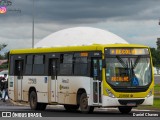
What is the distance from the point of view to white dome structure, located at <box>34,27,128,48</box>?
56.6 meters

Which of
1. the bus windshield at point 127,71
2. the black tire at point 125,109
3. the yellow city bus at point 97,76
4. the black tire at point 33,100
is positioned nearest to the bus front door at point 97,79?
the yellow city bus at point 97,76

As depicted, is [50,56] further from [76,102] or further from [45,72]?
[76,102]

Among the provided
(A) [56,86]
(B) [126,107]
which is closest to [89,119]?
(B) [126,107]

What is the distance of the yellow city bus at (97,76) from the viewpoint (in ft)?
87.0

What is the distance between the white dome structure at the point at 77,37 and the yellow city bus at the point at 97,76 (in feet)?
76.7

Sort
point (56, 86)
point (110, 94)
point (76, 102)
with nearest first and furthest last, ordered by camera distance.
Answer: point (110, 94) < point (76, 102) < point (56, 86)

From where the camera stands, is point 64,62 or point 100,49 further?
point 64,62

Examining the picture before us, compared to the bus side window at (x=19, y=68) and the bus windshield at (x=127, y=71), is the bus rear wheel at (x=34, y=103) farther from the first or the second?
the bus windshield at (x=127, y=71)

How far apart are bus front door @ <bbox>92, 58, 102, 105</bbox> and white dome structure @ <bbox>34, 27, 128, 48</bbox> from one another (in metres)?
26.4

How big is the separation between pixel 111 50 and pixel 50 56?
4385mm

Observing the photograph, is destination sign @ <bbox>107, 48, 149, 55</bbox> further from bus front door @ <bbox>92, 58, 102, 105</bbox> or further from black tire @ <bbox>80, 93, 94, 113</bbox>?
black tire @ <bbox>80, 93, 94, 113</bbox>

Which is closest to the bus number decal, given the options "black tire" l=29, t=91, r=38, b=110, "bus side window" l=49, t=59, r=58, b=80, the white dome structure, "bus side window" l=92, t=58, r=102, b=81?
"black tire" l=29, t=91, r=38, b=110

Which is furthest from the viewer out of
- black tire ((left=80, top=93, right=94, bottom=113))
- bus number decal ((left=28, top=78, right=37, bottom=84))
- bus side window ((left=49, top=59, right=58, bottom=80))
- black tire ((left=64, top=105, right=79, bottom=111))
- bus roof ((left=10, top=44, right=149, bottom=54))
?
bus number decal ((left=28, top=78, right=37, bottom=84))

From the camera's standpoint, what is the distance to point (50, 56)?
30.4m
